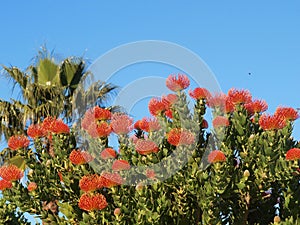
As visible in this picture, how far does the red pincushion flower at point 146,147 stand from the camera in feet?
19.2

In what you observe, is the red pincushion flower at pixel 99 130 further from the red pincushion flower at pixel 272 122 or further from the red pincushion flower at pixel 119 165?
the red pincushion flower at pixel 272 122

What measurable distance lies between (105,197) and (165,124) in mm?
1021

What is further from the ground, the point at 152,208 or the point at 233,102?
the point at 233,102

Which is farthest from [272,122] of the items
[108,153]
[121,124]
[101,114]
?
[101,114]

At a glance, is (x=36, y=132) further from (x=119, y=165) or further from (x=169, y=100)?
(x=169, y=100)

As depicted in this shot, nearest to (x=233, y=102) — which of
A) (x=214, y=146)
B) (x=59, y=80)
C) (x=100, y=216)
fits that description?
(x=214, y=146)

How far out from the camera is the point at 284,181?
6.00 m

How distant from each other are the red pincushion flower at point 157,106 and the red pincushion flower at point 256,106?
94 cm

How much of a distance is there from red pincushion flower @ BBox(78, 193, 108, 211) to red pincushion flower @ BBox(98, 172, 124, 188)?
167mm

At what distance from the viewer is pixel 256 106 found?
6492 millimetres

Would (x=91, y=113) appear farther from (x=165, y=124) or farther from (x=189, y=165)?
(x=189, y=165)

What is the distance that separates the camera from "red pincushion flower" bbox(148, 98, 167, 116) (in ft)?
21.1

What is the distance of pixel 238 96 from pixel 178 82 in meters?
0.66

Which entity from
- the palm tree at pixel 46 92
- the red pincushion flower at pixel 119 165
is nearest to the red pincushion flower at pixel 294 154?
the red pincushion flower at pixel 119 165
